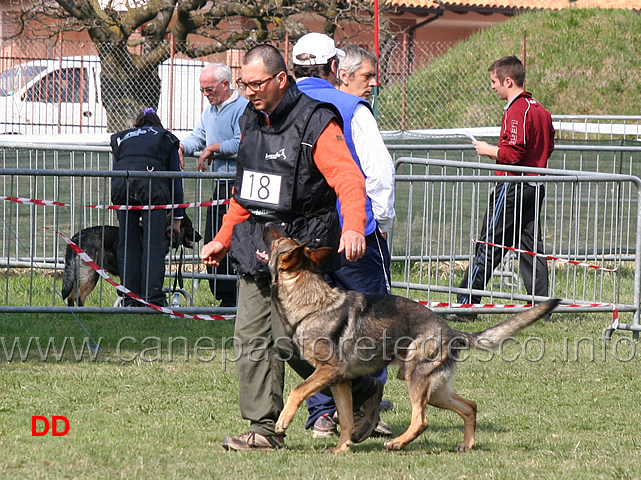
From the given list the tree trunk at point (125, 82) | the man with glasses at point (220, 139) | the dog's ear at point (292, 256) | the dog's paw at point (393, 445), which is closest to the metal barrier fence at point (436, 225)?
the man with glasses at point (220, 139)

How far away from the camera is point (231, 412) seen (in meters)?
5.52

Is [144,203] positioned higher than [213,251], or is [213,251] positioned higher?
[144,203]

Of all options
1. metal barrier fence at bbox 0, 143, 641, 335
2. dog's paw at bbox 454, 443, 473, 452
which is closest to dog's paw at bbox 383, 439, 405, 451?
dog's paw at bbox 454, 443, 473, 452

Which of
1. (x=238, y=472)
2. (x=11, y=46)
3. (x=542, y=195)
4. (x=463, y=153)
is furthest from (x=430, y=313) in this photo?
(x=11, y=46)

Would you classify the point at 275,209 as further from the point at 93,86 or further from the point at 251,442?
the point at 93,86

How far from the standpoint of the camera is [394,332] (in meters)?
4.66

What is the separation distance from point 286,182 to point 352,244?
1.51 feet

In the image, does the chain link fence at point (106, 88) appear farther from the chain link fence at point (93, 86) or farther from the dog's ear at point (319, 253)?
the dog's ear at point (319, 253)

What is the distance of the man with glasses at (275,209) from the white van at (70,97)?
1160 centimetres

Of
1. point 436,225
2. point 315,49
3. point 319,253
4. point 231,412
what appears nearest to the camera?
point 319,253

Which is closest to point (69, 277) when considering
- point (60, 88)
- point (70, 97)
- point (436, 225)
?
point (436, 225)

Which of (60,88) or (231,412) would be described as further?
(60,88)

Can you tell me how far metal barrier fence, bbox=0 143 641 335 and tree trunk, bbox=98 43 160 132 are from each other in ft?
19.1

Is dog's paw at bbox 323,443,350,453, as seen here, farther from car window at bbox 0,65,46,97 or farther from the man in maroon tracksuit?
car window at bbox 0,65,46,97
